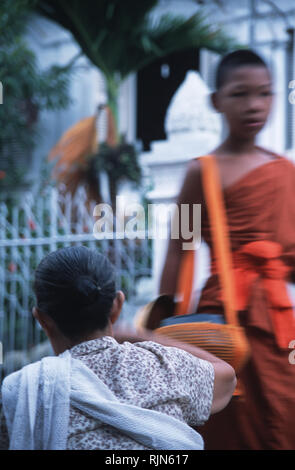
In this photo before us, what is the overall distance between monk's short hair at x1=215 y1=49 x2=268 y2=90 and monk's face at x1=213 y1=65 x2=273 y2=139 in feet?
0.04

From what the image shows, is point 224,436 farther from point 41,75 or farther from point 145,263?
point 41,75

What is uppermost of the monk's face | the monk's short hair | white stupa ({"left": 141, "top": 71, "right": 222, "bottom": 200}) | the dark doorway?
the dark doorway

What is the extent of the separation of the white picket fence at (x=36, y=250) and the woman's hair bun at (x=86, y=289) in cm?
457

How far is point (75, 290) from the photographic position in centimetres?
171

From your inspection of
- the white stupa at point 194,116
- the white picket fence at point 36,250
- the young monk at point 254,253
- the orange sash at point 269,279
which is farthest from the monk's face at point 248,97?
the white stupa at point 194,116

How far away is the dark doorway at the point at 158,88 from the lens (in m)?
9.17

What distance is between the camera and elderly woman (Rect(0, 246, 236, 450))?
159cm

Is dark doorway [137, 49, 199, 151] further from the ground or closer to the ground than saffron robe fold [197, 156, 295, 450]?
further from the ground

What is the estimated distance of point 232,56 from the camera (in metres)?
2.29

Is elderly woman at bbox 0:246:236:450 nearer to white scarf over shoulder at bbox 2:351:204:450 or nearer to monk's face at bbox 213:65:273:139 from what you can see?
white scarf over shoulder at bbox 2:351:204:450

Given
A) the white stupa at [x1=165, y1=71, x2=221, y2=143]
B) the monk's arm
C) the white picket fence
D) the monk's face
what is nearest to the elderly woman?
the monk's arm

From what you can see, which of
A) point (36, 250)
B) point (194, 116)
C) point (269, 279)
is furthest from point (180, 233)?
point (194, 116)

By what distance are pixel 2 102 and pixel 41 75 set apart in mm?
737

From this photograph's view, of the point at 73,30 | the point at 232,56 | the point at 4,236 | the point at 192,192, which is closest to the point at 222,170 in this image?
the point at 192,192
